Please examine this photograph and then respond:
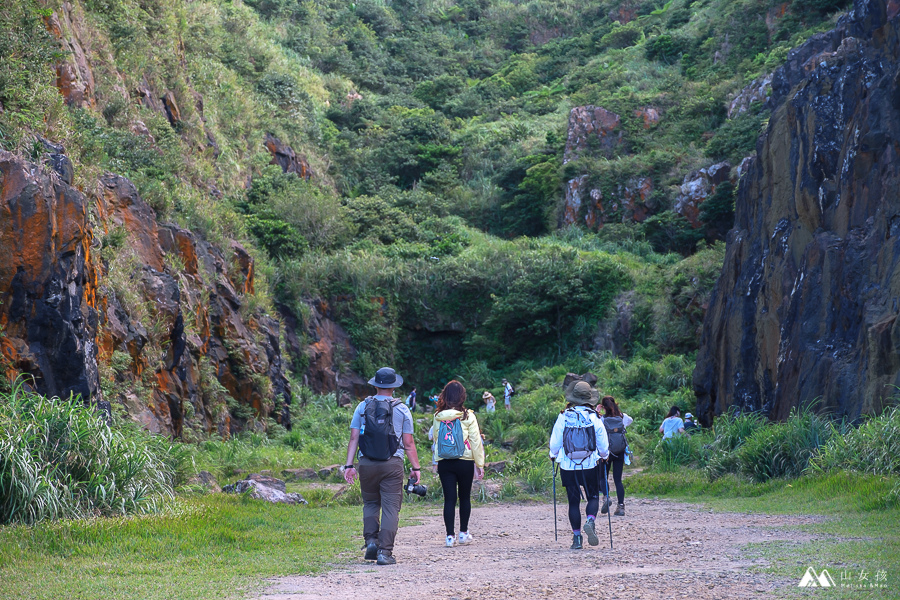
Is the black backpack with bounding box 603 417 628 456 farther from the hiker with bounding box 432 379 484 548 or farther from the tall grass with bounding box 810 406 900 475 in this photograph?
the tall grass with bounding box 810 406 900 475

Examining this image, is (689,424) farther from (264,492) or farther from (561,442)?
(561,442)

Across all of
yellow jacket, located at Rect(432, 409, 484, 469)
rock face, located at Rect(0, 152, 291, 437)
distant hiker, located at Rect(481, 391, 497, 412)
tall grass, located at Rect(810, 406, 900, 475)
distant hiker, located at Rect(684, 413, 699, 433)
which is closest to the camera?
yellow jacket, located at Rect(432, 409, 484, 469)

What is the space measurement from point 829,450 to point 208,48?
31.5 meters

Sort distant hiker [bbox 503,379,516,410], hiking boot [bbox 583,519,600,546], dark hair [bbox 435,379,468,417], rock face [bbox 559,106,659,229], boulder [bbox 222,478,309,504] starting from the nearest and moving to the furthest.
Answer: hiking boot [bbox 583,519,600,546], dark hair [bbox 435,379,468,417], boulder [bbox 222,478,309,504], distant hiker [bbox 503,379,516,410], rock face [bbox 559,106,659,229]

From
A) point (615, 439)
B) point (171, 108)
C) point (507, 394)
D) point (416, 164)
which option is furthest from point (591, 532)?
point (416, 164)

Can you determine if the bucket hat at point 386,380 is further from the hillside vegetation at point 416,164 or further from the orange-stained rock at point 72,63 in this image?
the orange-stained rock at point 72,63

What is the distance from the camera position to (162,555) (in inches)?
268

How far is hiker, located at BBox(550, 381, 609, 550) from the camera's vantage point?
7480 millimetres

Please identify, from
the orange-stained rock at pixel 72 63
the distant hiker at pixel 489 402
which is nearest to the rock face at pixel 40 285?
the orange-stained rock at pixel 72 63

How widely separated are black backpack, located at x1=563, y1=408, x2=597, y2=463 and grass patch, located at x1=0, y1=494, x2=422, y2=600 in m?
2.33

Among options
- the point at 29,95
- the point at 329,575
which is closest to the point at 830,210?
the point at 329,575

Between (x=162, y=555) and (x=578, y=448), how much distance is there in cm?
370

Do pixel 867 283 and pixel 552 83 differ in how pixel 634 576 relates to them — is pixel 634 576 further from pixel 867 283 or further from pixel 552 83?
pixel 552 83

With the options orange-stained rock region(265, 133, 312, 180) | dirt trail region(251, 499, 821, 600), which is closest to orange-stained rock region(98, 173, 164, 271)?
dirt trail region(251, 499, 821, 600)
